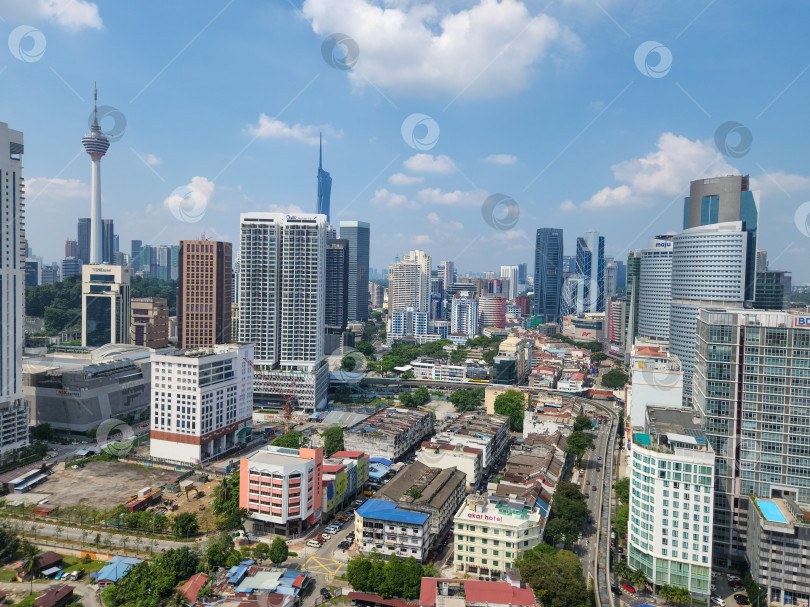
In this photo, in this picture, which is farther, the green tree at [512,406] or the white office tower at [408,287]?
the white office tower at [408,287]

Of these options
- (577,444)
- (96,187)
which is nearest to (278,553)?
(577,444)

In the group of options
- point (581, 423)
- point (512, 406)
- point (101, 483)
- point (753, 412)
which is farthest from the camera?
point (512, 406)

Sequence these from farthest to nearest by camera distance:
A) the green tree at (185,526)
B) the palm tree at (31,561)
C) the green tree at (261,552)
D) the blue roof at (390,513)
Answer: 1. the green tree at (185,526)
2. the blue roof at (390,513)
3. the green tree at (261,552)
4. the palm tree at (31,561)

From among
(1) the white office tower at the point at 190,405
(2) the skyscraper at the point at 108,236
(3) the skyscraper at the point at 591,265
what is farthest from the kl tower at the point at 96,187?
(3) the skyscraper at the point at 591,265

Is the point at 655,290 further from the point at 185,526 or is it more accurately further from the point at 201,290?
the point at 185,526

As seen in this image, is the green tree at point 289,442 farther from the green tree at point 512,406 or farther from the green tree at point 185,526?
the green tree at point 512,406

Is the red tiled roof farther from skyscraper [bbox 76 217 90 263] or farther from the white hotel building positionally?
skyscraper [bbox 76 217 90 263]
